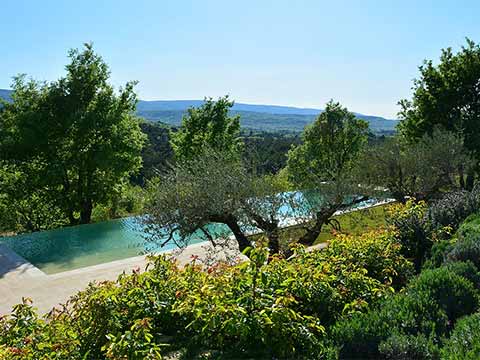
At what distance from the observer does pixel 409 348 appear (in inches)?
127

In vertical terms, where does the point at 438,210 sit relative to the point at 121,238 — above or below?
above

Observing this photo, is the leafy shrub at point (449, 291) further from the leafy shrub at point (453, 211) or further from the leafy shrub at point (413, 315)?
the leafy shrub at point (453, 211)

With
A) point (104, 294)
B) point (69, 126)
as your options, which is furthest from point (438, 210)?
point (69, 126)

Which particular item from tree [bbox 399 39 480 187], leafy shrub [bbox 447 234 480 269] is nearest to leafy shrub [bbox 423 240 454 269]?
leafy shrub [bbox 447 234 480 269]

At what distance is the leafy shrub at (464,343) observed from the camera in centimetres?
287

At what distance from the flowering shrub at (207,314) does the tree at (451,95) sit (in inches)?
665

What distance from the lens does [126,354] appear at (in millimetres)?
3012

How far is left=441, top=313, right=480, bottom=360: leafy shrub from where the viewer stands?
9.41 ft

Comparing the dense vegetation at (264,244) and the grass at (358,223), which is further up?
the dense vegetation at (264,244)

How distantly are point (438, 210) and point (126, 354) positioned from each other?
7022 millimetres

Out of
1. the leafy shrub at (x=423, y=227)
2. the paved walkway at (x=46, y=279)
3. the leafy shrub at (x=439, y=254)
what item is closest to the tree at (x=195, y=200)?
the paved walkway at (x=46, y=279)

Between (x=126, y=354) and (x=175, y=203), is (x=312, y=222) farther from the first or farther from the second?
(x=126, y=354)

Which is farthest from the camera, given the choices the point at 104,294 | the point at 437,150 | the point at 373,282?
the point at 437,150

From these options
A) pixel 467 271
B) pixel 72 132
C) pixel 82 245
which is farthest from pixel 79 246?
pixel 467 271
